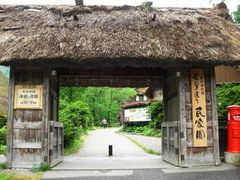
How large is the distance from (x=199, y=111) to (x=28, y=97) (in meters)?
5.44

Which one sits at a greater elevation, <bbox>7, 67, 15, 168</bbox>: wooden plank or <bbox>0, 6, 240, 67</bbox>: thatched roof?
<bbox>0, 6, 240, 67</bbox>: thatched roof

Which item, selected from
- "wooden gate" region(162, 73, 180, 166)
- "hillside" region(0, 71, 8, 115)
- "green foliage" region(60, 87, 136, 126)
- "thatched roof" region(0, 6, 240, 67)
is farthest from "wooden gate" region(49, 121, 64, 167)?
"green foliage" region(60, 87, 136, 126)

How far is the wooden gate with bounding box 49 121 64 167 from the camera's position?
1054 cm

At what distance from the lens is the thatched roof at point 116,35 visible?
998 centimetres

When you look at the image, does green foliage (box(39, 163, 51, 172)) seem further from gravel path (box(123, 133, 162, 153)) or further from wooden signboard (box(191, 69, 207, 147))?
gravel path (box(123, 133, 162, 153))

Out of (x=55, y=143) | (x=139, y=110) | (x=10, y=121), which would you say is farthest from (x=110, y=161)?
(x=139, y=110)

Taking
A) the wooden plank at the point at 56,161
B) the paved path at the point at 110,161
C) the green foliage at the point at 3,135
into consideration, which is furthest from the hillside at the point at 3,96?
the wooden plank at the point at 56,161

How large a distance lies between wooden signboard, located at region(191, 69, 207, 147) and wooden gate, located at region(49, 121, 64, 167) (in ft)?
14.9

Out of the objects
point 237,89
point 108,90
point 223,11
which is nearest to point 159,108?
point 237,89

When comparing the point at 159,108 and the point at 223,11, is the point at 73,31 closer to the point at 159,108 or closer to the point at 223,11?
the point at 223,11

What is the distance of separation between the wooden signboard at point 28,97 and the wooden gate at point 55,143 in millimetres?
796

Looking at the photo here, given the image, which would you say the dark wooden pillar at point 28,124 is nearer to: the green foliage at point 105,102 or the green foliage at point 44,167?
the green foliage at point 44,167

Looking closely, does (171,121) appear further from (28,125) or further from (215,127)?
(28,125)

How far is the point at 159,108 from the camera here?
27.0 meters
